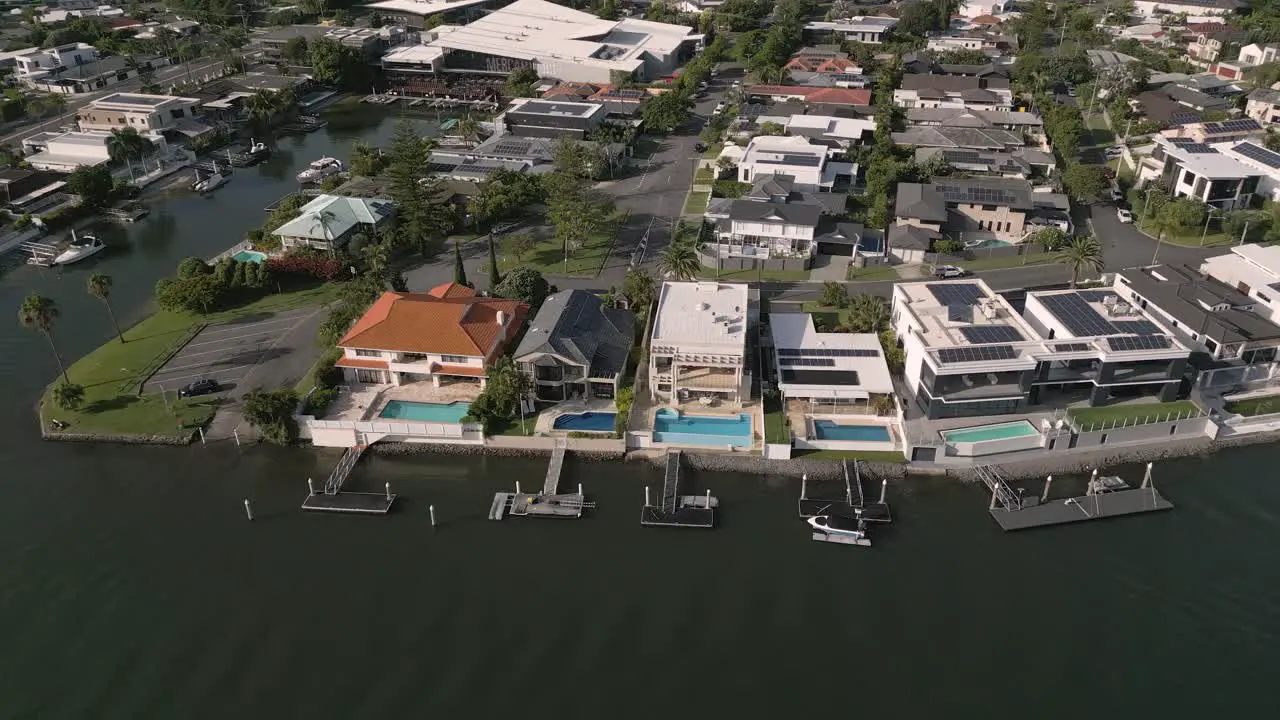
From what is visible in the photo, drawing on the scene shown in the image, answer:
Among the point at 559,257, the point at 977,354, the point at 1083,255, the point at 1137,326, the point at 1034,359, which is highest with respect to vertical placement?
the point at 1083,255

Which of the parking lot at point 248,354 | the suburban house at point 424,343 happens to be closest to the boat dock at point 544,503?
the suburban house at point 424,343

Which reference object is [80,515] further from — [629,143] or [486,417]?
[629,143]

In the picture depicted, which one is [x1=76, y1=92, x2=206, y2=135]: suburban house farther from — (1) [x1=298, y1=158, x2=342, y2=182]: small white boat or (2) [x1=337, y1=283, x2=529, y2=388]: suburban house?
(2) [x1=337, y1=283, x2=529, y2=388]: suburban house

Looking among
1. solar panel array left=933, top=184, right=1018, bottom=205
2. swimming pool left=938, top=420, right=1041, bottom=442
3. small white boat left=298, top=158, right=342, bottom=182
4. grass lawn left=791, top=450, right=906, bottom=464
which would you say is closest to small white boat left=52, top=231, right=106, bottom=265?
small white boat left=298, top=158, right=342, bottom=182

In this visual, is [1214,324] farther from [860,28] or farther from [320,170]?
[860,28]

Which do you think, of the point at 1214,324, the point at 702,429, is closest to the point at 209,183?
the point at 702,429
